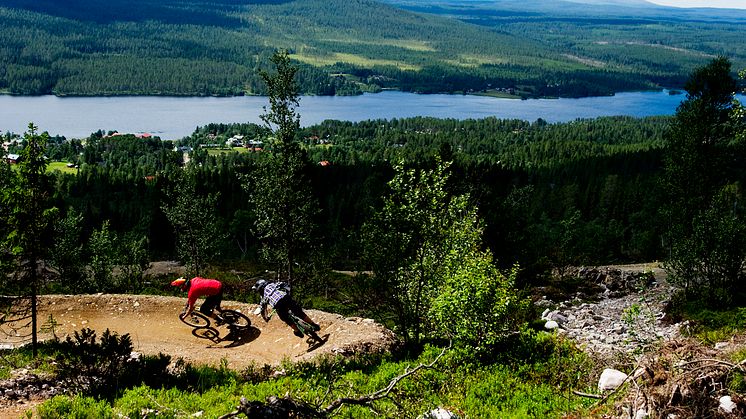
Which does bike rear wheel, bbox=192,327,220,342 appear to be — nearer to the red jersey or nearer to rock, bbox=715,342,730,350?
the red jersey

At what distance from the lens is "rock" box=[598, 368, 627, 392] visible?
13.7 meters

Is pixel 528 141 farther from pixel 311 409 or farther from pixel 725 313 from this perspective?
pixel 311 409

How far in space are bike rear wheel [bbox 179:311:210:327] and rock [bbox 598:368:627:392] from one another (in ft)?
46.0

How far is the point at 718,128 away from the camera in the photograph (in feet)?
119

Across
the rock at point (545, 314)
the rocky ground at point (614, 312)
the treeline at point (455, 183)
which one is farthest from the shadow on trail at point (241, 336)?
the rock at point (545, 314)

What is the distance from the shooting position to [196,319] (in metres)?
22.8

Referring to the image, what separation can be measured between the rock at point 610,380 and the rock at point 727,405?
3.33 m

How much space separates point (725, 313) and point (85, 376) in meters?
24.3

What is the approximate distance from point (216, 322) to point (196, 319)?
1088 millimetres

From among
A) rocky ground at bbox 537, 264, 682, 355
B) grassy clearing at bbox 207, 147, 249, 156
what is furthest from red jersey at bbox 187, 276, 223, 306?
grassy clearing at bbox 207, 147, 249, 156

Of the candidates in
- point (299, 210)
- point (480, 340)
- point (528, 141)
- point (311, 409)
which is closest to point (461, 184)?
point (299, 210)

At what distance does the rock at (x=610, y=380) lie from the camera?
13668mm

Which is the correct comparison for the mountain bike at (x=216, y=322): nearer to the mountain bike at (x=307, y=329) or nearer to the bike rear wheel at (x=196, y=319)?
the bike rear wheel at (x=196, y=319)

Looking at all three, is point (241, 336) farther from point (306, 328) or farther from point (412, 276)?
point (412, 276)
